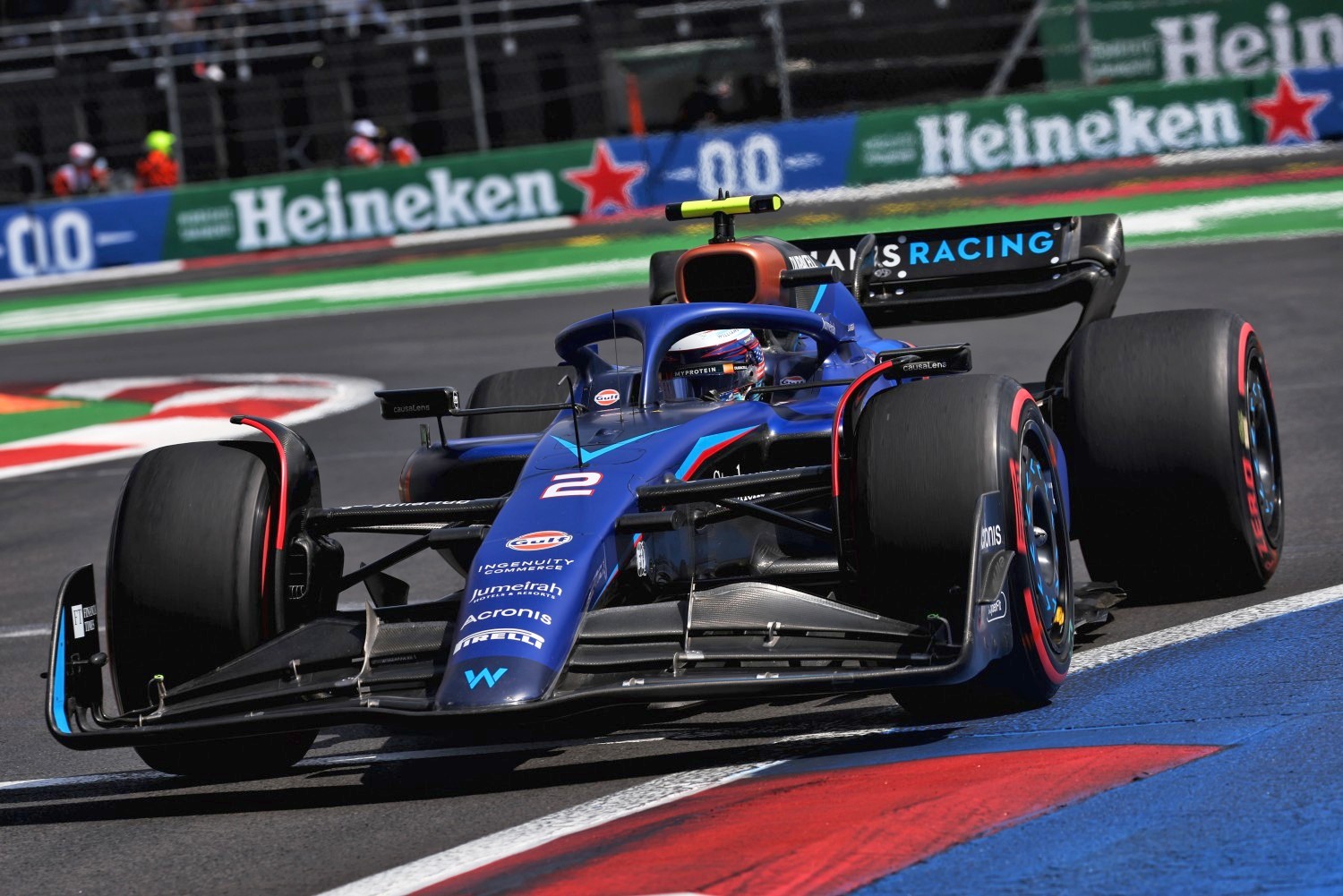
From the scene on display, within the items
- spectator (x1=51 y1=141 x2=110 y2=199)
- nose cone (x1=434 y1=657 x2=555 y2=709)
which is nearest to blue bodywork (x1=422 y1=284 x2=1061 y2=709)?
nose cone (x1=434 y1=657 x2=555 y2=709)

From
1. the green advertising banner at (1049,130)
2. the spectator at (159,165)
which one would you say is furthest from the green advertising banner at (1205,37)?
the spectator at (159,165)

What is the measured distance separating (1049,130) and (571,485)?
1724 cm

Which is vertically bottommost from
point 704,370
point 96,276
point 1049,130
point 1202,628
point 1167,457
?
point 1202,628

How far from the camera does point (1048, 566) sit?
5633mm

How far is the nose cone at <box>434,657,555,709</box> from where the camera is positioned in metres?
4.75

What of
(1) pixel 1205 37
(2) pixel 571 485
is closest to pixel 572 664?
(2) pixel 571 485

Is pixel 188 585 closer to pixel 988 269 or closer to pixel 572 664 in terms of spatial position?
pixel 572 664

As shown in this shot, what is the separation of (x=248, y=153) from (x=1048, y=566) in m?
23.8

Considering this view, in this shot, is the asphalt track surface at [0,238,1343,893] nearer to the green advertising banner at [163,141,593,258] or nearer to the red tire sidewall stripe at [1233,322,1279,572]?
the red tire sidewall stripe at [1233,322,1279,572]

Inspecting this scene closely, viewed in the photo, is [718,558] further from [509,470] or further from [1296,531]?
[1296,531]

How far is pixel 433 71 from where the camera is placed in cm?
2680

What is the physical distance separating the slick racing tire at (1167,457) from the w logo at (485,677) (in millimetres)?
2589

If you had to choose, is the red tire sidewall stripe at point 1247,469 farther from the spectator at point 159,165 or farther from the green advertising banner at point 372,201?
the spectator at point 159,165

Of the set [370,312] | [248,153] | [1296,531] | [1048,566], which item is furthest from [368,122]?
[1048,566]
